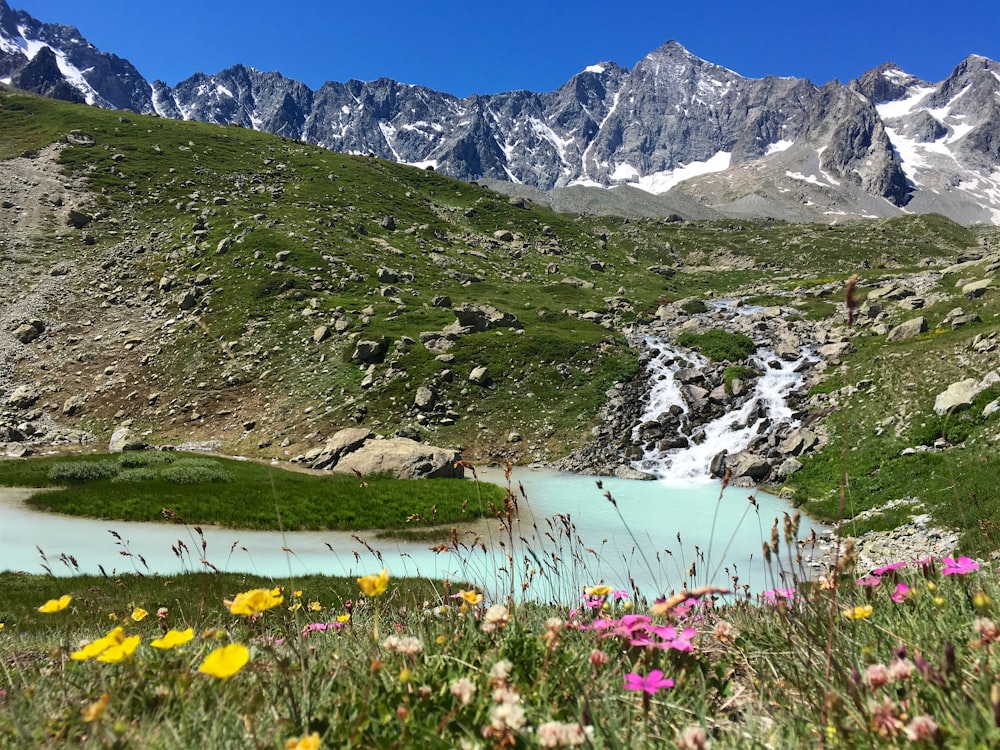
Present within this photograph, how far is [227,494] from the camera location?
73.7ft

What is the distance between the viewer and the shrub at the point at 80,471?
23766 mm

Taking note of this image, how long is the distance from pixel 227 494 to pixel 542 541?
1616cm

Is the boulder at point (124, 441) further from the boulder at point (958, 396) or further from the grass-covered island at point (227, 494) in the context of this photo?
the boulder at point (958, 396)

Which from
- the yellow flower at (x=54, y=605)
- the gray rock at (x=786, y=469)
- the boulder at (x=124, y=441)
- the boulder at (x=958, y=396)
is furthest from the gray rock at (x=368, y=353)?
the yellow flower at (x=54, y=605)

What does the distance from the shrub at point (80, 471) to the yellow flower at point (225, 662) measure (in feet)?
95.0

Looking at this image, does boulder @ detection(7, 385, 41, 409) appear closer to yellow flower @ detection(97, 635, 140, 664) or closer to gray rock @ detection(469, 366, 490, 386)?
gray rock @ detection(469, 366, 490, 386)

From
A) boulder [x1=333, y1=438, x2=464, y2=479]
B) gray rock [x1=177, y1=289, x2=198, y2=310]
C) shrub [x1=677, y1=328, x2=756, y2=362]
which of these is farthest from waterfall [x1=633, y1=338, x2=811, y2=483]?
gray rock [x1=177, y1=289, x2=198, y2=310]

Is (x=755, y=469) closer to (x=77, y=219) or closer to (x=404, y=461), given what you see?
(x=404, y=461)

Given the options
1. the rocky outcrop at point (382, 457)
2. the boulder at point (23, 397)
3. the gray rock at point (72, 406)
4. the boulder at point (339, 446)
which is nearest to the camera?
the rocky outcrop at point (382, 457)

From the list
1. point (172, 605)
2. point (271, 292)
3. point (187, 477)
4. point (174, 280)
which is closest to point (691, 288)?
point (271, 292)

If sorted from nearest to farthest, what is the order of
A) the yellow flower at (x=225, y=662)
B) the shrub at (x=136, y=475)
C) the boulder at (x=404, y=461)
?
the yellow flower at (x=225, y=662), the shrub at (x=136, y=475), the boulder at (x=404, y=461)

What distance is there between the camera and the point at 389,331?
4884 cm

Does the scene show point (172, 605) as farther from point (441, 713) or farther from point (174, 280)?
point (174, 280)

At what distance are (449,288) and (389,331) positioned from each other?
28454 millimetres
